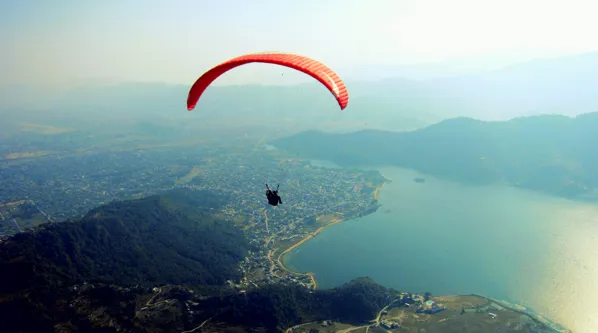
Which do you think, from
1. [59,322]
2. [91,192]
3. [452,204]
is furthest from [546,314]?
[91,192]

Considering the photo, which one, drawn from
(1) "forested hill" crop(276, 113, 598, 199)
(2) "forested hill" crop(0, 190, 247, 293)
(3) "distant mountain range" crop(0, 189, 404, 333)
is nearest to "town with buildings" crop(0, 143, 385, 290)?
(2) "forested hill" crop(0, 190, 247, 293)

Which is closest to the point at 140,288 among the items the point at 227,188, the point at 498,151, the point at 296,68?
the point at 296,68

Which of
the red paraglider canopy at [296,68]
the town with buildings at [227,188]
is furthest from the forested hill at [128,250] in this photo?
the red paraglider canopy at [296,68]

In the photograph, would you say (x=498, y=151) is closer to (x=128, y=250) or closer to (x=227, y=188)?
(x=227, y=188)

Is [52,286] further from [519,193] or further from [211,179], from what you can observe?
[519,193]

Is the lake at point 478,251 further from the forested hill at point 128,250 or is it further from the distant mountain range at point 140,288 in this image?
the forested hill at point 128,250
